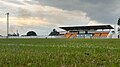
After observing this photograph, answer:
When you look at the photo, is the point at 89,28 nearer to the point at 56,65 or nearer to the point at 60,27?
the point at 60,27

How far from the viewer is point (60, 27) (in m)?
132

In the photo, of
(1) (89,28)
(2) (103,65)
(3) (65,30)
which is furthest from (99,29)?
(2) (103,65)

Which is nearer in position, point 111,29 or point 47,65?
point 47,65

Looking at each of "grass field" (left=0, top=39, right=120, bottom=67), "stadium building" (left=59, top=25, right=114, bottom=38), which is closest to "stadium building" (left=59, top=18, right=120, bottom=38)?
"stadium building" (left=59, top=25, right=114, bottom=38)

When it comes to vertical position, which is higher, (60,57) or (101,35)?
(60,57)

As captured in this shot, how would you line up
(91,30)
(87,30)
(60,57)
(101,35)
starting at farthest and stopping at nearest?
(87,30), (91,30), (101,35), (60,57)

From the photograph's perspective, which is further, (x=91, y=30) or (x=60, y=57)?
(x=91, y=30)

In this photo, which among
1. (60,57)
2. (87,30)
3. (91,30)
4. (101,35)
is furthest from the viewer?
(87,30)

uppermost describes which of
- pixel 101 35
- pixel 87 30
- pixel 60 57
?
pixel 60 57

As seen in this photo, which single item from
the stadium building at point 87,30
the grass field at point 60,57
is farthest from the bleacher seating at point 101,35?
the grass field at point 60,57

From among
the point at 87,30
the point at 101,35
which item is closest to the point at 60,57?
the point at 101,35

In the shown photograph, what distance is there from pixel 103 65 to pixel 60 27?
410ft

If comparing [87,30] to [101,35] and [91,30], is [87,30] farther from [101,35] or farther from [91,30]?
[101,35]

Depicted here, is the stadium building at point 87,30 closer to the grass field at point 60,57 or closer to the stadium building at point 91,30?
the stadium building at point 91,30
